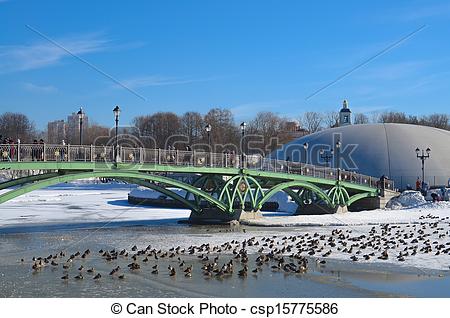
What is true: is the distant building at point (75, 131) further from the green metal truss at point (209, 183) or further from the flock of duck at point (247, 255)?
the flock of duck at point (247, 255)

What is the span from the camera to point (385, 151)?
8281cm

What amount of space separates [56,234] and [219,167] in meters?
10.6

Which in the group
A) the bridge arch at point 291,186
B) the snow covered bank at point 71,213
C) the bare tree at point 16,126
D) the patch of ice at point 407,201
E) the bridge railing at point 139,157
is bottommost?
the snow covered bank at point 71,213

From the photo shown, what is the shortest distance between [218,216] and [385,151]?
150 feet

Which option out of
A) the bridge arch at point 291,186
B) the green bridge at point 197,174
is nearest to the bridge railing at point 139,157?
the green bridge at point 197,174

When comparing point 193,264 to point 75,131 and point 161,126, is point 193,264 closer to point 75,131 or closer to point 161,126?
point 161,126

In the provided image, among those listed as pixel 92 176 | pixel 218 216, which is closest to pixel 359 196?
pixel 218 216

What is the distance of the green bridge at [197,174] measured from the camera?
1200 inches

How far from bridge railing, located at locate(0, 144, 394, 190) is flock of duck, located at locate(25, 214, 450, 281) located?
555cm

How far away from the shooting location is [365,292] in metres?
17.7

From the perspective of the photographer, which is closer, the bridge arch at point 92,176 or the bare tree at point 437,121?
the bridge arch at point 92,176

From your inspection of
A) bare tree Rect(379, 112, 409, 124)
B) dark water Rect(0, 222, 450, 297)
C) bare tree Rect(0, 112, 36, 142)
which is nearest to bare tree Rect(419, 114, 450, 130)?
bare tree Rect(379, 112, 409, 124)
